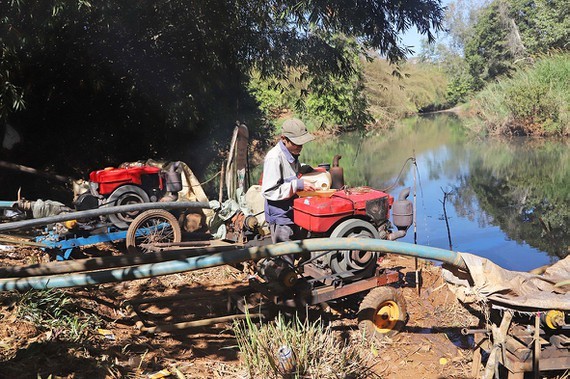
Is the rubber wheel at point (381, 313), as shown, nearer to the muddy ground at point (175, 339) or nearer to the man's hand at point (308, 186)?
the muddy ground at point (175, 339)

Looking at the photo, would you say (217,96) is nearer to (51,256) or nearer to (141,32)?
(141,32)

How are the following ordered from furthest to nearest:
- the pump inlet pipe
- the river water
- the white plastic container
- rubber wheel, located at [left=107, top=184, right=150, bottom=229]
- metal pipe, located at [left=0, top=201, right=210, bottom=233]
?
1. the river water
2. rubber wheel, located at [left=107, top=184, right=150, bottom=229]
3. the white plastic container
4. metal pipe, located at [left=0, top=201, right=210, bottom=233]
5. the pump inlet pipe

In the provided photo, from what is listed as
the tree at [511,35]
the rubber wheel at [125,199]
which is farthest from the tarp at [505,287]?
the tree at [511,35]

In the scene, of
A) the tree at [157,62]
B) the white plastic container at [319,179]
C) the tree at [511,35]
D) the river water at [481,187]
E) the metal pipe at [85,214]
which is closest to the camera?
the metal pipe at [85,214]

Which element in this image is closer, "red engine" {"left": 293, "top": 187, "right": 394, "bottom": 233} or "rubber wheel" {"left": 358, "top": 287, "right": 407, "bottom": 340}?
"red engine" {"left": 293, "top": 187, "right": 394, "bottom": 233}

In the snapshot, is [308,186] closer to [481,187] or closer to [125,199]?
[125,199]

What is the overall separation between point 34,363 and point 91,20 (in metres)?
5.52

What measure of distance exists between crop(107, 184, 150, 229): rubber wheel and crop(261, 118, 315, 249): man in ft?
8.60

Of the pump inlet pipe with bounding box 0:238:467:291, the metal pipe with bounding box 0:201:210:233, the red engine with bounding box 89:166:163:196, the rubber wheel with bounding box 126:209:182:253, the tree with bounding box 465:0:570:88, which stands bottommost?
the rubber wheel with bounding box 126:209:182:253

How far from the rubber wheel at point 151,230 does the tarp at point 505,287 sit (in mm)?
3832

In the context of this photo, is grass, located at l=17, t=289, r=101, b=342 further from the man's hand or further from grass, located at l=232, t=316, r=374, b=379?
the man's hand

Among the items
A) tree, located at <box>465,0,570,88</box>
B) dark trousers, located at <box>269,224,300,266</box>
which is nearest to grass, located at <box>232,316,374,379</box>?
dark trousers, located at <box>269,224,300,266</box>

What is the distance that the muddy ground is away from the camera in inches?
125

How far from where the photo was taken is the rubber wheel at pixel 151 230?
5.97 metres
